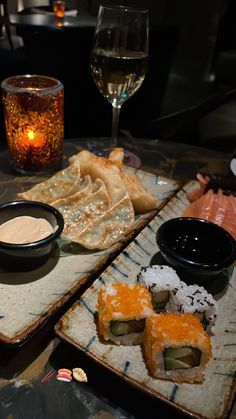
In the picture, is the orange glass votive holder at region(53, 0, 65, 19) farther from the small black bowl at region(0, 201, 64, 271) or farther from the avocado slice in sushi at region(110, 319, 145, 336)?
the avocado slice in sushi at region(110, 319, 145, 336)

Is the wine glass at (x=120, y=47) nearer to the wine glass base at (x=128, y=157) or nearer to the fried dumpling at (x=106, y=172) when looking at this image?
the wine glass base at (x=128, y=157)

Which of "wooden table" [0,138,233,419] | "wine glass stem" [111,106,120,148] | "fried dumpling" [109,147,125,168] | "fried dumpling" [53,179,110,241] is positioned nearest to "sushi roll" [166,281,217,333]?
"wooden table" [0,138,233,419]

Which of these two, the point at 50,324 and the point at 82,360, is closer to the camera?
the point at 82,360

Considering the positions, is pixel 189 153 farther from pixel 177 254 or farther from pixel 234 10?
pixel 234 10

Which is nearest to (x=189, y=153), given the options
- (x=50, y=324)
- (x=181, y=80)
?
(x=50, y=324)

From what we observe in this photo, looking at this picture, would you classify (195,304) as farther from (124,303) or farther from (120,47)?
(120,47)

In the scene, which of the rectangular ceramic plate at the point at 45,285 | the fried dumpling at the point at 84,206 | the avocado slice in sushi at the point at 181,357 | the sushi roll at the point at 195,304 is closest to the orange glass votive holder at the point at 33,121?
the fried dumpling at the point at 84,206

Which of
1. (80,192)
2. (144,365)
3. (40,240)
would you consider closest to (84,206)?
(80,192)
